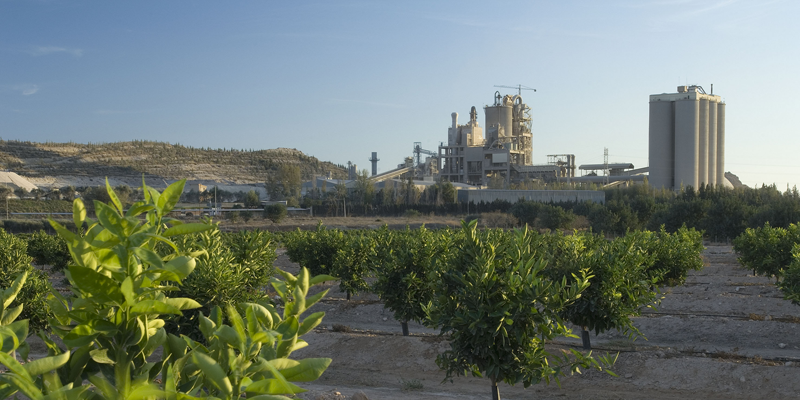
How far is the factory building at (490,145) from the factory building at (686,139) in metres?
21.4

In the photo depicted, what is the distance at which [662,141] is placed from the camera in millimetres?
88188

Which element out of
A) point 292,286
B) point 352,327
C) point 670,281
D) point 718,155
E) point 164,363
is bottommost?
point 352,327

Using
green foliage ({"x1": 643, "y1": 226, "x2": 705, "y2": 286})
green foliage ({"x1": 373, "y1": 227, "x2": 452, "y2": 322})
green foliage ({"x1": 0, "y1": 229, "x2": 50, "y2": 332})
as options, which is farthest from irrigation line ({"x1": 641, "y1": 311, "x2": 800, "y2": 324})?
green foliage ({"x1": 0, "y1": 229, "x2": 50, "y2": 332})

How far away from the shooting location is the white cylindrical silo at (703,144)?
85.9m

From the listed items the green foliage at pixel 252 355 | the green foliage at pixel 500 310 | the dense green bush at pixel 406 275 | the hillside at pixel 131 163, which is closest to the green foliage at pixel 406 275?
the dense green bush at pixel 406 275

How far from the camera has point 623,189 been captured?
75188 mm

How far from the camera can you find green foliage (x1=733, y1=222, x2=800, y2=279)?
22844mm

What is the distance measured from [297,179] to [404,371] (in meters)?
94.5

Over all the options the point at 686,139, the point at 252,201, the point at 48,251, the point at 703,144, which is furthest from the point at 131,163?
the point at 703,144

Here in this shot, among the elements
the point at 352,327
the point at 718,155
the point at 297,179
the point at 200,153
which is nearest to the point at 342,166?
the point at 200,153

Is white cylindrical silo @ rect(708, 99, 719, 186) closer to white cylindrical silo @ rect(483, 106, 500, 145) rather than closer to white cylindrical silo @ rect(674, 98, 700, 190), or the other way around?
white cylindrical silo @ rect(674, 98, 700, 190)

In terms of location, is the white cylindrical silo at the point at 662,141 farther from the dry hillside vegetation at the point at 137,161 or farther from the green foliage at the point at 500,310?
the green foliage at the point at 500,310

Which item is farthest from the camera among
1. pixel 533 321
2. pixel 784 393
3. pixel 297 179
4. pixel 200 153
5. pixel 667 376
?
pixel 200 153

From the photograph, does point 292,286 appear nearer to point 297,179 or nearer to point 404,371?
point 404,371
